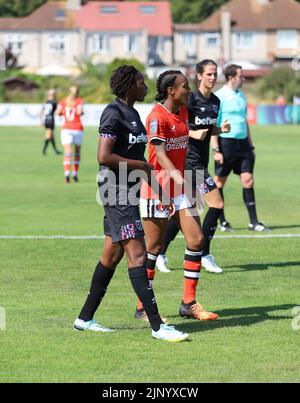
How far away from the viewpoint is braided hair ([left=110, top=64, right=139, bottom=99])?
855 centimetres

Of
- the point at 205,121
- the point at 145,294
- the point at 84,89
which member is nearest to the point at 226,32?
the point at 84,89

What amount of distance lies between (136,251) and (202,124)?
126 inches

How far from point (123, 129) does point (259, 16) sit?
113421 millimetres

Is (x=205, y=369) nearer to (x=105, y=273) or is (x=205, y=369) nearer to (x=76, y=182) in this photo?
(x=105, y=273)

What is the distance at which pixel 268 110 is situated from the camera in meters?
58.0

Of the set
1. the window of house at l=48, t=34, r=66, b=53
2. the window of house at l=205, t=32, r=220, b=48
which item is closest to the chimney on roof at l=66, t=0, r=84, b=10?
the window of house at l=48, t=34, r=66, b=53

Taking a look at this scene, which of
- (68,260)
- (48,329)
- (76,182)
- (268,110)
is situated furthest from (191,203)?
(268,110)

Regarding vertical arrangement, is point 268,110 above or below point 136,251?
below

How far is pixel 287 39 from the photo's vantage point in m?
119

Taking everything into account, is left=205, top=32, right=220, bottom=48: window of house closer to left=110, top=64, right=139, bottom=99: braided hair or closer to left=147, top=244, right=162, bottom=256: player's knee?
left=147, top=244, right=162, bottom=256: player's knee

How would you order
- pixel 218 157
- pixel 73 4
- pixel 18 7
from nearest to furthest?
pixel 218 157, pixel 73 4, pixel 18 7

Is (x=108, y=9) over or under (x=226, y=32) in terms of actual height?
over

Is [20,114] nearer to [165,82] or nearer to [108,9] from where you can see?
[165,82]

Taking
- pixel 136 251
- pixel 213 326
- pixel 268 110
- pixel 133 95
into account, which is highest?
pixel 133 95
